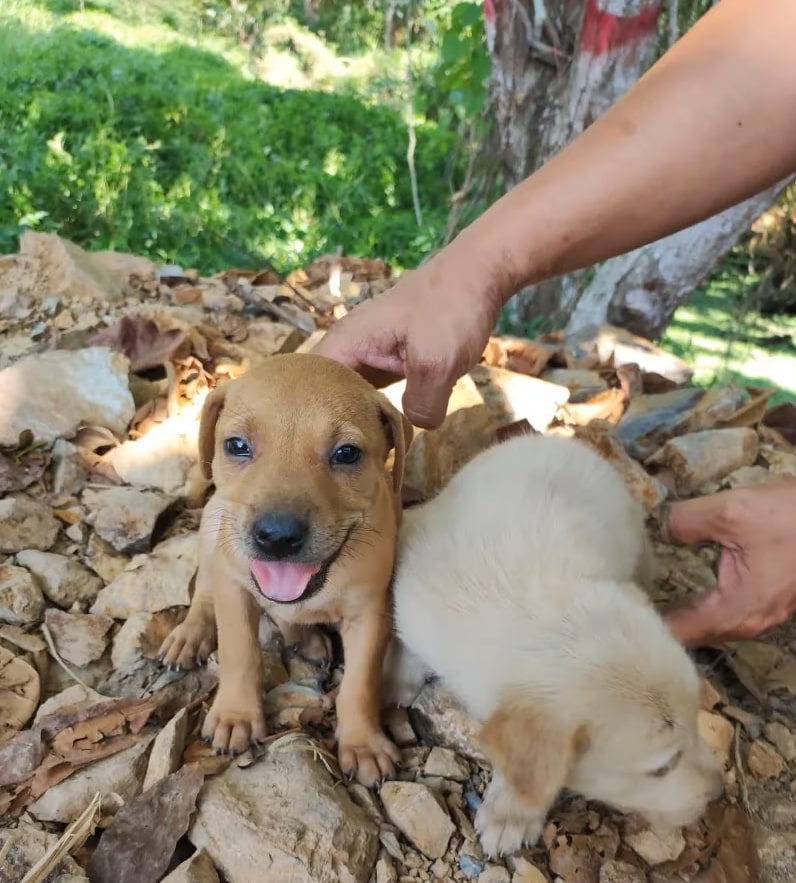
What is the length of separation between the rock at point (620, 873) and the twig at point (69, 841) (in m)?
1.14

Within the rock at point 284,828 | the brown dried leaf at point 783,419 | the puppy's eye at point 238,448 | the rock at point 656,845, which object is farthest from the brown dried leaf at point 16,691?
the brown dried leaf at point 783,419

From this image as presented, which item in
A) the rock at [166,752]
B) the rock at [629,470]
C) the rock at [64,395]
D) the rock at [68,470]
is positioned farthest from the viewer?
the rock at [629,470]

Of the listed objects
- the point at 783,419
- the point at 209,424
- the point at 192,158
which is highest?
the point at 209,424

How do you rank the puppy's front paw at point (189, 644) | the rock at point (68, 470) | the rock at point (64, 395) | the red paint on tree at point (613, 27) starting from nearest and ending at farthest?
1. the puppy's front paw at point (189, 644)
2. the rock at point (68, 470)
3. the rock at point (64, 395)
4. the red paint on tree at point (613, 27)

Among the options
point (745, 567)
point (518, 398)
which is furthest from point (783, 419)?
point (745, 567)

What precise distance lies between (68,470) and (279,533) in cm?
128

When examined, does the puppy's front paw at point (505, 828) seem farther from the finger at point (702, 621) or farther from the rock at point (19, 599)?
the rock at point (19, 599)

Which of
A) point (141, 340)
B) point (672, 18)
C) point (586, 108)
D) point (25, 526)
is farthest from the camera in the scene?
point (586, 108)

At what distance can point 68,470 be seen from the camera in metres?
2.84

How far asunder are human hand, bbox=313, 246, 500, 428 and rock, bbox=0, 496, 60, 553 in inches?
40.0

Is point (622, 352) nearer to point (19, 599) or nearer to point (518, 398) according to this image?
point (518, 398)

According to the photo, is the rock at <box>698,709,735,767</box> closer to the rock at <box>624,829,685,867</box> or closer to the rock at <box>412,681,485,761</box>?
the rock at <box>624,829,685,867</box>

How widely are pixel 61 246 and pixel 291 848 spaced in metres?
3.19

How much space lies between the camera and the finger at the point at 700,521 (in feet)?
7.66
